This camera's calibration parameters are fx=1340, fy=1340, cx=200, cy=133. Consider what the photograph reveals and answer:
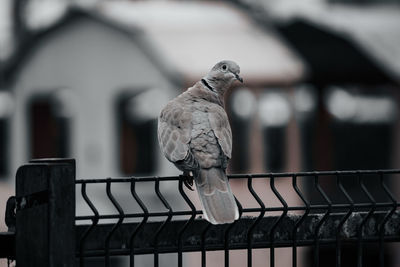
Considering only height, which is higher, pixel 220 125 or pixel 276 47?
pixel 276 47

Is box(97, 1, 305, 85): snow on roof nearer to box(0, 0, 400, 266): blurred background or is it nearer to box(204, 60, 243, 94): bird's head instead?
box(0, 0, 400, 266): blurred background

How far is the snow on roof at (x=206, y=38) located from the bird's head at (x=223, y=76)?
41.8 ft

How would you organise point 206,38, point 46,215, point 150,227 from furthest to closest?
point 206,38
point 150,227
point 46,215

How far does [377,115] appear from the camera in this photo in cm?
2186

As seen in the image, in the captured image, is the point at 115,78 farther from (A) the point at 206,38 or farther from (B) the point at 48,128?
(A) the point at 206,38

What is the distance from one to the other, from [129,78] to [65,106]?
1.31 meters

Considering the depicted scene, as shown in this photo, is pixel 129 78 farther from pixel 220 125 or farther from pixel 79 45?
pixel 220 125

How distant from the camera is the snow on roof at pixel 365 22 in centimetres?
2236

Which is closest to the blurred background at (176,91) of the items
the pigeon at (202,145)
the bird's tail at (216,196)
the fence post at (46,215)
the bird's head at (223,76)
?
the bird's head at (223,76)

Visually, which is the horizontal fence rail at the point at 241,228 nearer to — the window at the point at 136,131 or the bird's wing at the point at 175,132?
the bird's wing at the point at 175,132

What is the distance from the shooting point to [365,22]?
24500 mm

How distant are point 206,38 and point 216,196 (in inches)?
712

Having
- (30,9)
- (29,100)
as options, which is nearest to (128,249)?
(29,100)

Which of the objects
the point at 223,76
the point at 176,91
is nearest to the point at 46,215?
the point at 223,76
